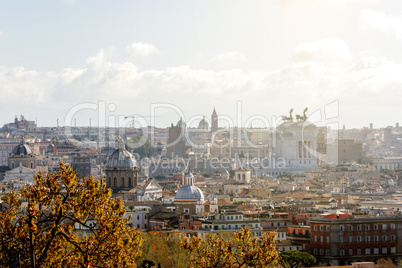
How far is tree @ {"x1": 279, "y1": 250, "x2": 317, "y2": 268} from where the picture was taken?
3228 centimetres

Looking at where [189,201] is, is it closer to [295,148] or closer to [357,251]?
[357,251]

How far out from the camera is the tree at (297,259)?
32281 mm

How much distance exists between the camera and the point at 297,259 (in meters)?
32.7

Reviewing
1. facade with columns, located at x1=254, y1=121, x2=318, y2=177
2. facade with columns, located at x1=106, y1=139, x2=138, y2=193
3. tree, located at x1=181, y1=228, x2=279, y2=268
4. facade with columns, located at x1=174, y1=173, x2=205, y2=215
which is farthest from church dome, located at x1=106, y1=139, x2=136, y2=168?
tree, located at x1=181, y1=228, x2=279, y2=268

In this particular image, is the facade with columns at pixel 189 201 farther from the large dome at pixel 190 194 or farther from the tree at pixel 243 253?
the tree at pixel 243 253

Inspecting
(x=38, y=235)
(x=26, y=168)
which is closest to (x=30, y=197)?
(x=38, y=235)

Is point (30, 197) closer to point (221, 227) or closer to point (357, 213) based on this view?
point (221, 227)

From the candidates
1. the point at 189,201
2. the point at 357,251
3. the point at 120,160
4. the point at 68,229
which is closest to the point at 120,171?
the point at 120,160

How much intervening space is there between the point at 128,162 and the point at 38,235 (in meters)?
46.7

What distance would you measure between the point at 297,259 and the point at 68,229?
19.5 meters

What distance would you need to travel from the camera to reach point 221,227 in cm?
3788

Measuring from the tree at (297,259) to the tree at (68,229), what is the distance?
60.8 ft

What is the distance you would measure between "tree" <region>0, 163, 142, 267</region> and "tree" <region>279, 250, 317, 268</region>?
60.8ft

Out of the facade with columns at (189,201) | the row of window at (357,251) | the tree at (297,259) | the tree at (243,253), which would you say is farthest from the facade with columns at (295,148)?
the tree at (243,253)
